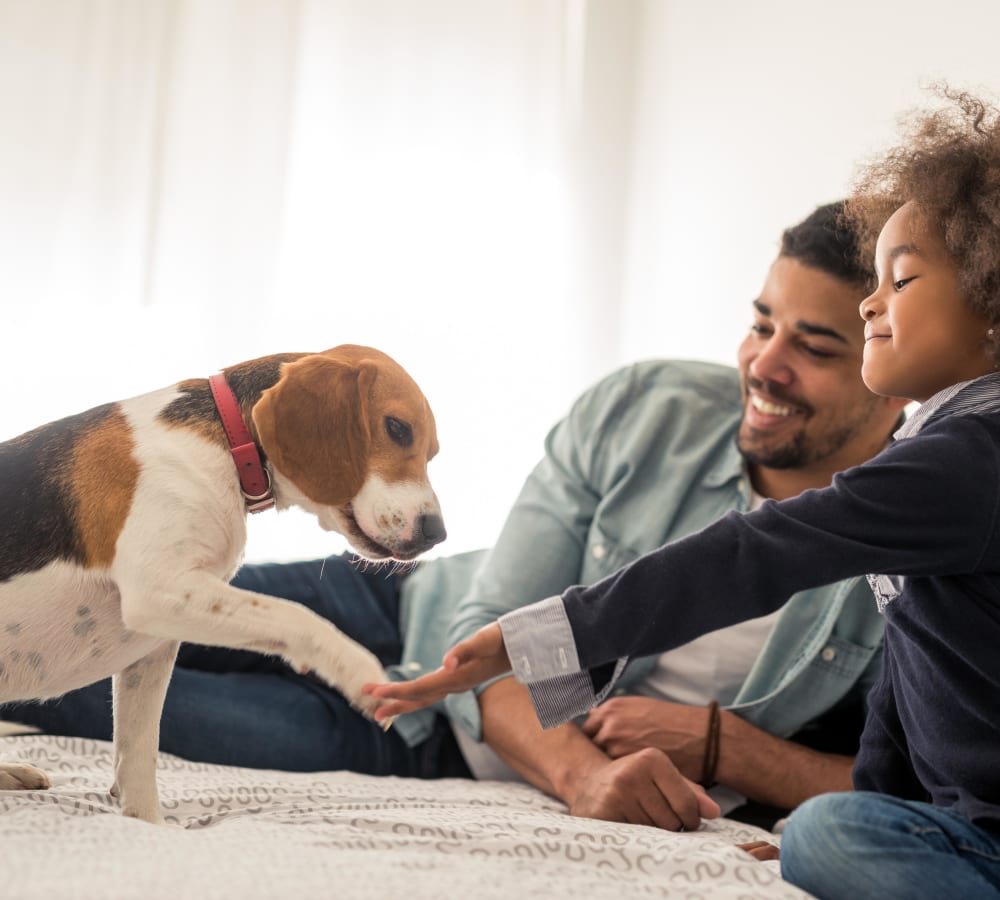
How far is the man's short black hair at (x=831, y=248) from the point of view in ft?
5.97

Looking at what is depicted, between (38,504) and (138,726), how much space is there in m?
0.26

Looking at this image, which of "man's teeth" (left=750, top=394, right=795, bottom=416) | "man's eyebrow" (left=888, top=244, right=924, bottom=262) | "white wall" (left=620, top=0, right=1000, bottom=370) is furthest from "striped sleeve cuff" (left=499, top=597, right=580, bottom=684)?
"white wall" (left=620, top=0, right=1000, bottom=370)

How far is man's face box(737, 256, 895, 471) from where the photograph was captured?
1.85 metres

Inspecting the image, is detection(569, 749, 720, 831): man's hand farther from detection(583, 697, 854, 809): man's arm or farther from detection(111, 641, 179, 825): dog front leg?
detection(111, 641, 179, 825): dog front leg

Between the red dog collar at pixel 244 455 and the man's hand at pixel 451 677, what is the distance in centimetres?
23

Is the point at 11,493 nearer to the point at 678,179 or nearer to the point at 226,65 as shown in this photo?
the point at 226,65

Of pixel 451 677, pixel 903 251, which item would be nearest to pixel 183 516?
pixel 451 677

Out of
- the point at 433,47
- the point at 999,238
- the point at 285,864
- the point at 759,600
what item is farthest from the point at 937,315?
the point at 433,47

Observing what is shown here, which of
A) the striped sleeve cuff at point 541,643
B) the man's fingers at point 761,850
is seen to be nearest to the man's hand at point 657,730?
the man's fingers at point 761,850

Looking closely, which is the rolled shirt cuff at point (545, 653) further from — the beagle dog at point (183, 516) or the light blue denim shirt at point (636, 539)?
the light blue denim shirt at point (636, 539)

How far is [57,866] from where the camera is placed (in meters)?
0.88

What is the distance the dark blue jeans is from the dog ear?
0.63m

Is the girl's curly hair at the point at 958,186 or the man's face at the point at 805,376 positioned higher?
the girl's curly hair at the point at 958,186

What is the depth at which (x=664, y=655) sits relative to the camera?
188 centimetres
